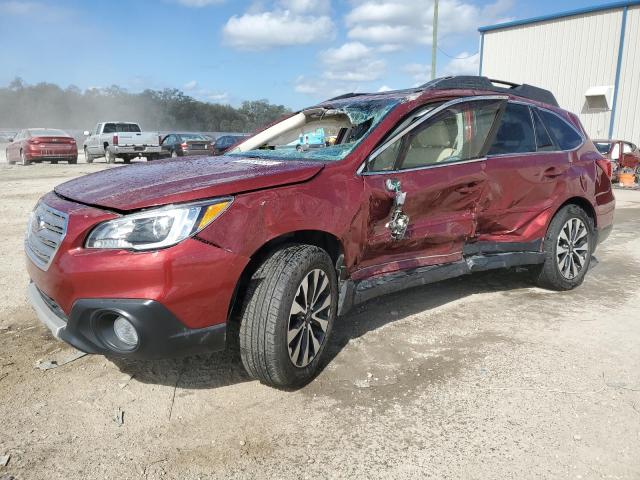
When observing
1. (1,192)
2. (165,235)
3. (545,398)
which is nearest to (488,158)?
(545,398)

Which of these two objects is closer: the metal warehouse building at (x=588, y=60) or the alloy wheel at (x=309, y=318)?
the alloy wheel at (x=309, y=318)

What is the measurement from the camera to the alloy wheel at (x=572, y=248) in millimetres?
4535

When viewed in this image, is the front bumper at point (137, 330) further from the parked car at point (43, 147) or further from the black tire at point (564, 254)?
the parked car at point (43, 147)

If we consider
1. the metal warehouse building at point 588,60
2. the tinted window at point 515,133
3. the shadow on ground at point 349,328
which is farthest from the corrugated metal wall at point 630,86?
the tinted window at point 515,133

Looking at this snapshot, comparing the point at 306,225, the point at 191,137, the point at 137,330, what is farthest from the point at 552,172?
the point at 191,137

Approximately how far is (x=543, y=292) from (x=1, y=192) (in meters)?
10.8

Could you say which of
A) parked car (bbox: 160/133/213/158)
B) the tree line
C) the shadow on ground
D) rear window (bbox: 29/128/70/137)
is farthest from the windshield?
the tree line

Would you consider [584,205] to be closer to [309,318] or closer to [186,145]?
[309,318]

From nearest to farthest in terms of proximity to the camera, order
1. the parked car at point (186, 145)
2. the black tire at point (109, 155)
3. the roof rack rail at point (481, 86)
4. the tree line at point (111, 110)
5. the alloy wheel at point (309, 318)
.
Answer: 1. the alloy wheel at point (309, 318)
2. the roof rack rail at point (481, 86)
3. the black tire at point (109, 155)
4. the parked car at point (186, 145)
5. the tree line at point (111, 110)

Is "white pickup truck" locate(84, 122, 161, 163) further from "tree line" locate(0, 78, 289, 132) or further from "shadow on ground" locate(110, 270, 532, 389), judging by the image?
"tree line" locate(0, 78, 289, 132)

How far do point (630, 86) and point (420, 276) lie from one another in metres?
22.5

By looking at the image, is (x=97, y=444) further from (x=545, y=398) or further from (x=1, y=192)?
(x=1, y=192)

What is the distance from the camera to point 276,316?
2.62 metres

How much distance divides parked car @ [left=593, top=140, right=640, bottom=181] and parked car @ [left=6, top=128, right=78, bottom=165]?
1820 centimetres
